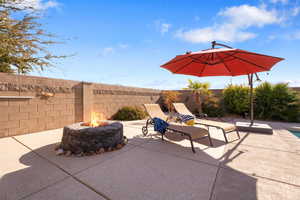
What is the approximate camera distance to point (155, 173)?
225 centimetres

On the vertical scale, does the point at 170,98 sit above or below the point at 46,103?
above

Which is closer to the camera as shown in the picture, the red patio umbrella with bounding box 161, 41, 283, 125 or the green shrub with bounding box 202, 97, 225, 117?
the red patio umbrella with bounding box 161, 41, 283, 125

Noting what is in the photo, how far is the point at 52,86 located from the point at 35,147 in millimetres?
2793

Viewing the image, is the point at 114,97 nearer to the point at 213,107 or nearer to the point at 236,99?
the point at 213,107

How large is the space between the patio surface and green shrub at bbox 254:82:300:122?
4853 mm

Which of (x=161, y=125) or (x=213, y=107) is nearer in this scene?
(x=161, y=125)

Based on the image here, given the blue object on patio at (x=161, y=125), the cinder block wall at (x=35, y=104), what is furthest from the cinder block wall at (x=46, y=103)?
the blue object on patio at (x=161, y=125)

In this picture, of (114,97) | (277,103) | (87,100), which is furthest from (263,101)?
(87,100)

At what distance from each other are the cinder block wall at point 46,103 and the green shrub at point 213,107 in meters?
6.39

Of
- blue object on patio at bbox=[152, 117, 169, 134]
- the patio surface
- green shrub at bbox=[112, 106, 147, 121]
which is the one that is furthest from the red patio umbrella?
green shrub at bbox=[112, 106, 147, 121]

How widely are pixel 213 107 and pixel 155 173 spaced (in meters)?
7.75

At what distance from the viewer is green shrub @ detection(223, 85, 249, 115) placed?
8.10 meters

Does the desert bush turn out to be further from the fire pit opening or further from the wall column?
the fire pit opening

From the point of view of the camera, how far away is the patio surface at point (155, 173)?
69.2 inches
